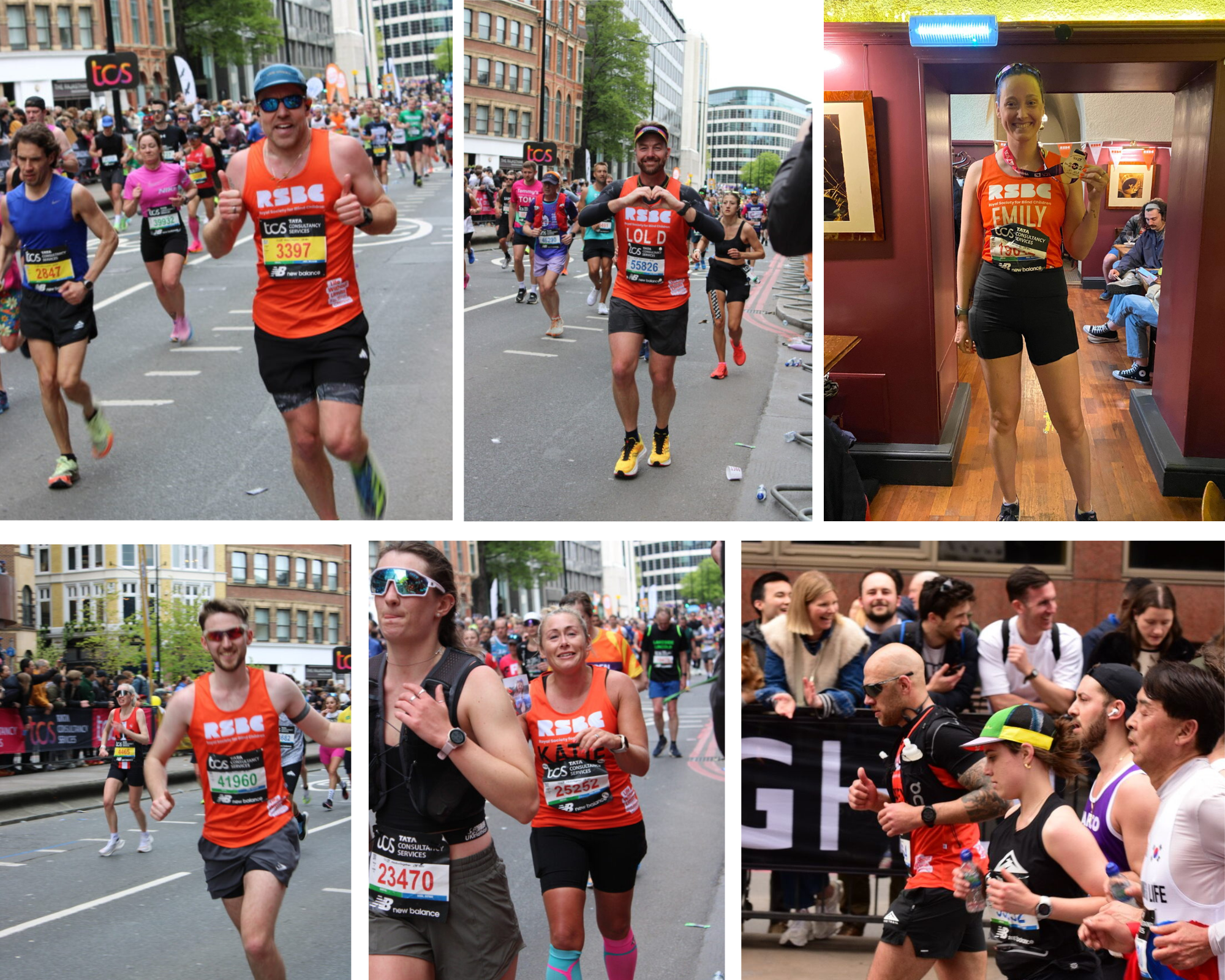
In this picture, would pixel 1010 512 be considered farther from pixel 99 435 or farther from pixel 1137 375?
pixel 99 435

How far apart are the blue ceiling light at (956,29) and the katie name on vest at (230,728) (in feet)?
11.5

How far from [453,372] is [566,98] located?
3.09 ft

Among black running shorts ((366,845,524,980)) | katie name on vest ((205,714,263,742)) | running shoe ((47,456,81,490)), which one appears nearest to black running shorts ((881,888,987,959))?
black running shorts ((366,845,524,980))

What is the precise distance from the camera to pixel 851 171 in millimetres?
5160

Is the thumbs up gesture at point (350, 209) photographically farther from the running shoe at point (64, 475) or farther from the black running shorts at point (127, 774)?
the black running shorts at point (127, 774)

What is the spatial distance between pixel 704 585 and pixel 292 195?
185cm

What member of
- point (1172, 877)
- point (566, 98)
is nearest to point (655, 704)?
point (1172, 877)

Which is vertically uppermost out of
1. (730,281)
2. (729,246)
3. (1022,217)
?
(1022,217)

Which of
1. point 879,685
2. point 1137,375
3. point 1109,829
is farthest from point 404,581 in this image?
point 1137,375

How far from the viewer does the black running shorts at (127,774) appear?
4273mm

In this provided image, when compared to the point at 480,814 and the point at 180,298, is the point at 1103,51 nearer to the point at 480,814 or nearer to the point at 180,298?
the point at 480,814

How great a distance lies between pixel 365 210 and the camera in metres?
3.66

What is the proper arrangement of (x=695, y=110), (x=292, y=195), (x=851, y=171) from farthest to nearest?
(x=851, y=171) < (x=695, y=110) < (x=292, y=195)

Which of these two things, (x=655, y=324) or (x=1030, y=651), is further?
(x=655, y=324)
